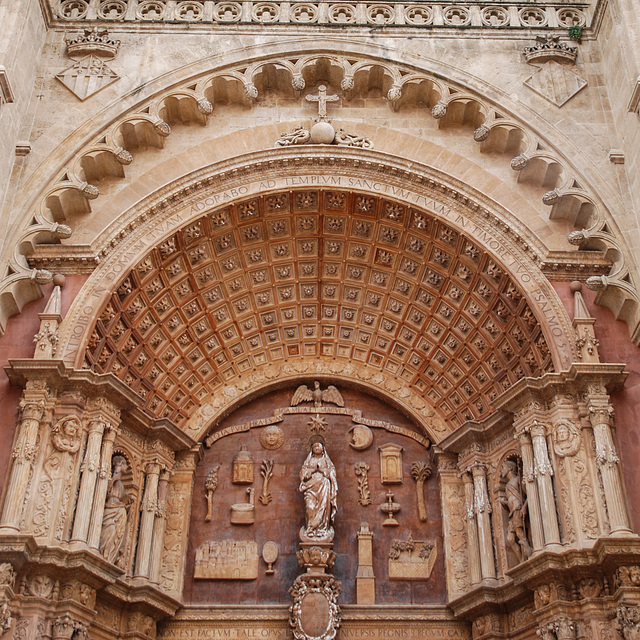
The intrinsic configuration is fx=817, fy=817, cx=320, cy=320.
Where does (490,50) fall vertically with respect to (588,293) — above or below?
above

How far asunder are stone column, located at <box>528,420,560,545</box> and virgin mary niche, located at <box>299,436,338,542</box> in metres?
3.42

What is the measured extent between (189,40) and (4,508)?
819 centimetres

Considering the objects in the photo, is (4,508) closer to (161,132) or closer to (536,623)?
(161,132)

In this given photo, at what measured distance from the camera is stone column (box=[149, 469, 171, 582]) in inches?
480

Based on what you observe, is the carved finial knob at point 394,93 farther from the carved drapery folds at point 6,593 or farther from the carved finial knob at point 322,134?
the carved drapery folds at point 6,593

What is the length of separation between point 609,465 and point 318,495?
15.0ft

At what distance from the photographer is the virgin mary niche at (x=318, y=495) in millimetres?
12734

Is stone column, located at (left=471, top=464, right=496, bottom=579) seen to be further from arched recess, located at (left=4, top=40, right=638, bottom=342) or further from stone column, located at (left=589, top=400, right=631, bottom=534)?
arched recess, located at (left=4, top=40, right=638, bottom=342)

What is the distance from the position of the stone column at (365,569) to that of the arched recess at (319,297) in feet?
6.66

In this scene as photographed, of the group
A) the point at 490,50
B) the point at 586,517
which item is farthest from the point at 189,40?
the point at 586,517

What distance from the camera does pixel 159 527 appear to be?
1260 cm

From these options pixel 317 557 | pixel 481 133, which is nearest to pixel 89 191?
pixel 481 133

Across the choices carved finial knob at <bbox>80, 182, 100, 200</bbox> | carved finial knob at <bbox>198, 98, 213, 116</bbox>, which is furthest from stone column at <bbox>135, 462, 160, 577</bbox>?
carved finial knob at <bbox>198, 98, 213, 116</bbox>

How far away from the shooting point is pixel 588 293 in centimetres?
1191
